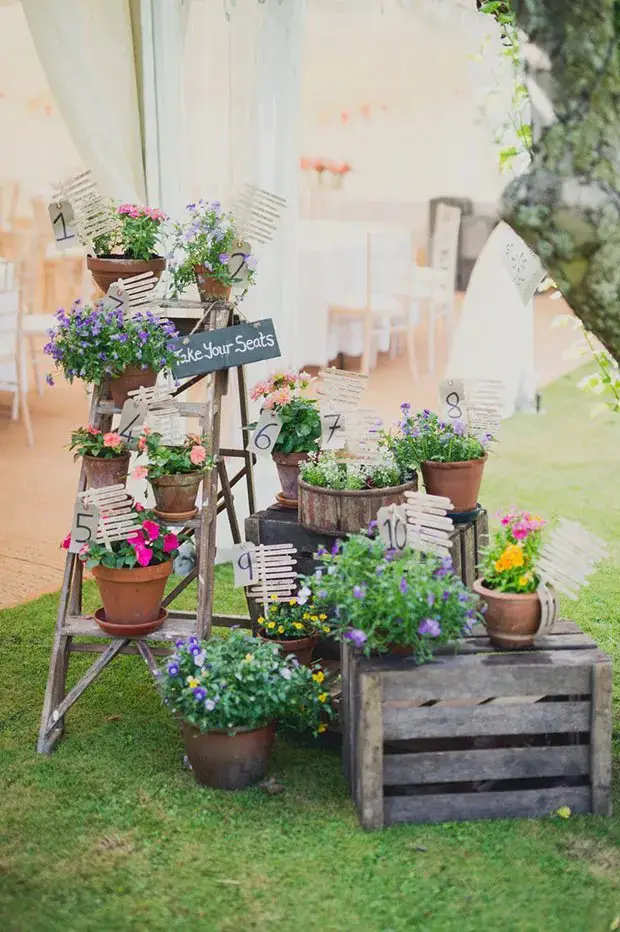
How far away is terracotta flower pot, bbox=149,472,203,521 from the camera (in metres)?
3.08

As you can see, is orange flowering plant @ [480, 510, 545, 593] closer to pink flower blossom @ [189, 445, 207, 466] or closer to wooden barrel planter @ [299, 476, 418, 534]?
wooden barrel planter @ [299, 476, 418, 534]

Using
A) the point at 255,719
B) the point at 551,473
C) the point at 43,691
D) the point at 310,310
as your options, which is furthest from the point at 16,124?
the point at 255,719

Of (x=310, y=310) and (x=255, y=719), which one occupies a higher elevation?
(x=310, y=310)

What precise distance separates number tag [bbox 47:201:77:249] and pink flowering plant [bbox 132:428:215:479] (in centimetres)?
61

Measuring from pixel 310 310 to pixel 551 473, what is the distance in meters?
2.22

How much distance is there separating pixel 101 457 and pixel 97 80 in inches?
66.7

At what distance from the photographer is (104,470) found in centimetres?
313

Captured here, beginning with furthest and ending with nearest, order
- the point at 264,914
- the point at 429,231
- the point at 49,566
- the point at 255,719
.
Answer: the point at 429,231 < the point at 49,566 < the point at 255,719 < the point at 264,914

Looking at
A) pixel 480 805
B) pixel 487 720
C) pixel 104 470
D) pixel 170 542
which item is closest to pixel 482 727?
pixel 487 720

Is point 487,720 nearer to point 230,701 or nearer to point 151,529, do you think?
point 230,701

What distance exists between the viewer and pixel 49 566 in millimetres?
4613

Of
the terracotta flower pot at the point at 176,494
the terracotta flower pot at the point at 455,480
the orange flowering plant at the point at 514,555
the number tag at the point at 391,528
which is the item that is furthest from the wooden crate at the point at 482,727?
the terracotta flower pot at the point at 176,494

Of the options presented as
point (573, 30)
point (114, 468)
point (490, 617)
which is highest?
point (573, 30)

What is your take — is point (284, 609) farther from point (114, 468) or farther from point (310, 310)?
point (310, 310)
